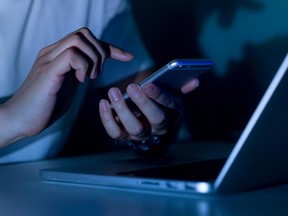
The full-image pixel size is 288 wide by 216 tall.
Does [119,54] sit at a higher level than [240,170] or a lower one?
Answer: higher

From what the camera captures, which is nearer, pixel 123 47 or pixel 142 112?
pixel 142 112

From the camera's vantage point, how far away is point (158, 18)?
5.39 ft

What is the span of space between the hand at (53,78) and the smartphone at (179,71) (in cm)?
8

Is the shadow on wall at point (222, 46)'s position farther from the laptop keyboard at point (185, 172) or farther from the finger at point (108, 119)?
the laptop keyboard at point (185, 172)

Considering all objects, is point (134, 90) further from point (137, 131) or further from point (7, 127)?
point (7, 127)

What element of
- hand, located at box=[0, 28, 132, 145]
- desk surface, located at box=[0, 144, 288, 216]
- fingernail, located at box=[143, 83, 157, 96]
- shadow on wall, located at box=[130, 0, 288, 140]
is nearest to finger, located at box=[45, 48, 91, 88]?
hand, located at box=[0, 28, 132, 145]

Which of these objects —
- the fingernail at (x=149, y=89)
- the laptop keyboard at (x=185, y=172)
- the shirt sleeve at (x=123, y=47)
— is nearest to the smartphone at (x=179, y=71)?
the fingernail at (x=149, y=89)

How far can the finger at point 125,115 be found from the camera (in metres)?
0.96

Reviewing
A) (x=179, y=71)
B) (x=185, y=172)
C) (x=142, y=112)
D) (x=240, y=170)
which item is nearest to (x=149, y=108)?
(x=142, y=112)

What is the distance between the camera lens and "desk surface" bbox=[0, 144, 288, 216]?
618mm

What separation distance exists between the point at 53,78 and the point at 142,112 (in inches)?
6.9

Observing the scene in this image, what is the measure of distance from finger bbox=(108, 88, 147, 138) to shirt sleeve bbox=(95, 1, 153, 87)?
0.46m

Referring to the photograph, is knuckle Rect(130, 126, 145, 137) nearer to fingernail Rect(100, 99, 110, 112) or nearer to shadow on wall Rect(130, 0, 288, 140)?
fingernail Rect(100, 99, 110, 112)

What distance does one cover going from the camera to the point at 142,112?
1031 mm
